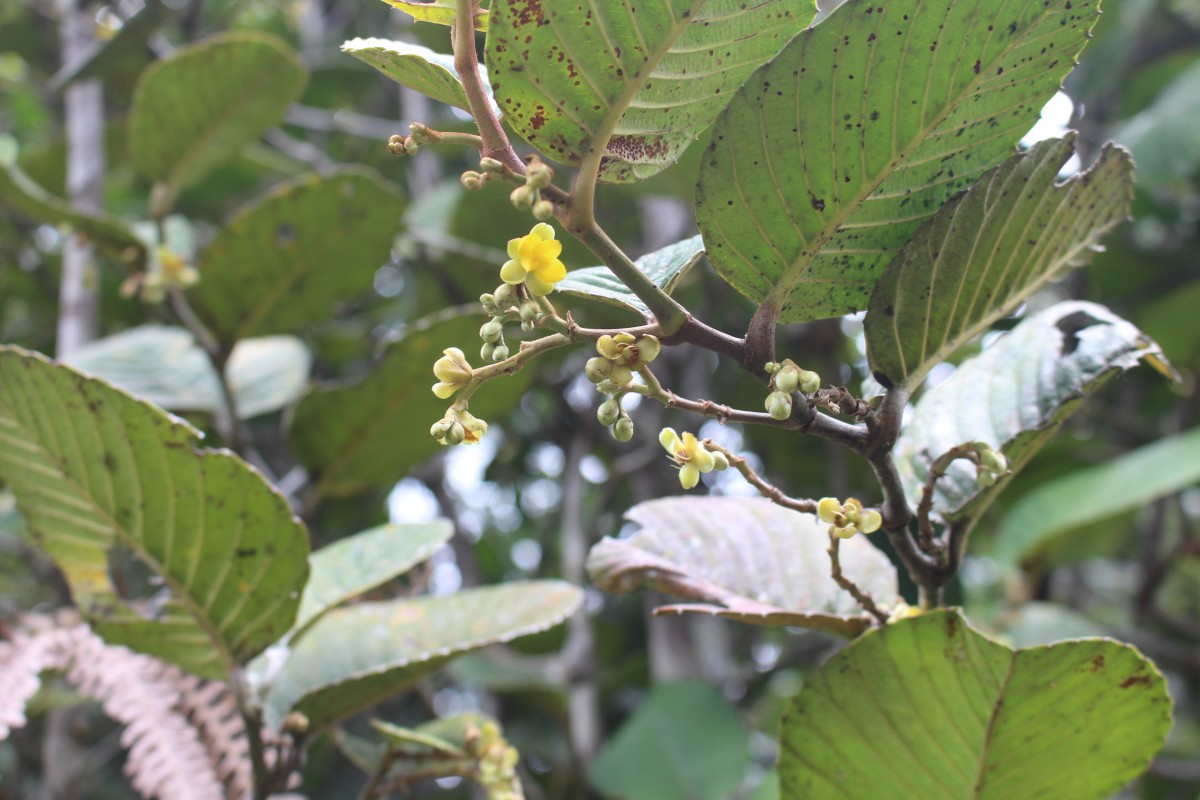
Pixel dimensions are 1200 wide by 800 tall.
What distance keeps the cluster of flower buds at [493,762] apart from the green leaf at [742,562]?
204 millimetres

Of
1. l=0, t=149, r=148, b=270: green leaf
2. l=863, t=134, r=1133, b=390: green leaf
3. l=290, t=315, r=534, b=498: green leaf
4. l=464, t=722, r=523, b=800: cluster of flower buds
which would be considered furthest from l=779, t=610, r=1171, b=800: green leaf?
l=0, t=149, r=148, b=270: green leaf

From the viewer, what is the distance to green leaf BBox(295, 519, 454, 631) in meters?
0.80

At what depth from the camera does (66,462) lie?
2.22ft

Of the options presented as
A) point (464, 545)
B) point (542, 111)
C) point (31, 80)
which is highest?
point (31, 80)

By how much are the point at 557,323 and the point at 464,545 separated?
1.19 meters

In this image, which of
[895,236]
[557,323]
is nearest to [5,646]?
[557,323]

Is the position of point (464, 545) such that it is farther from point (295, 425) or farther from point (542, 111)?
point (542, 111)

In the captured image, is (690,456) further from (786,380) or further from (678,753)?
(678,753)

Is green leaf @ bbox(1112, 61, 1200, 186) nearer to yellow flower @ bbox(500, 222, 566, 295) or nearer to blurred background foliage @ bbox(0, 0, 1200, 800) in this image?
blurred background foliage @ bbox(0, 0, 1200, 800)

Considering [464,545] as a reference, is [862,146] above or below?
above

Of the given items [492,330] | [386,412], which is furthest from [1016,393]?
[386,412]

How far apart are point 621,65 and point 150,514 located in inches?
19.3

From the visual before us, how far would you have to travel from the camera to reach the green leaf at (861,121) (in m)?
0.46

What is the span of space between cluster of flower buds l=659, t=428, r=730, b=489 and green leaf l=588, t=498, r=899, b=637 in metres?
0.15
